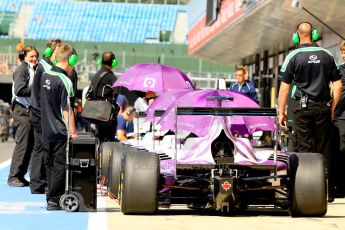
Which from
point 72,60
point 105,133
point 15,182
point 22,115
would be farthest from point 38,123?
point 15,182

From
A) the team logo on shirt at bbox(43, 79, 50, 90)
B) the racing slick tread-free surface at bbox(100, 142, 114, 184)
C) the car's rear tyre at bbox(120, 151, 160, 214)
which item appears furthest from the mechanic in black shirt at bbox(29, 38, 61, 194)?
the car's rear tyre at bbox(120, 151, 160, 214)

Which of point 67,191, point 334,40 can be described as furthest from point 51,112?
point 334,40

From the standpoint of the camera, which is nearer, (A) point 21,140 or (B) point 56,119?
(B) point 56,119

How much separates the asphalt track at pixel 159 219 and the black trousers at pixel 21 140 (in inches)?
124

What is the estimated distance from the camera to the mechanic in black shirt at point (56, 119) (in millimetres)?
11438

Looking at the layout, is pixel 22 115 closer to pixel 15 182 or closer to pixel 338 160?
pixel 15 182

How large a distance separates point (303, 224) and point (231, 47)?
41020 mm

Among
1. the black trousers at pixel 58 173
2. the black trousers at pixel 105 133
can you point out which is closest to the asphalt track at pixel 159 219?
the black trousers at pixel 58 173

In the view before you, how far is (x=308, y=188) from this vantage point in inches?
409

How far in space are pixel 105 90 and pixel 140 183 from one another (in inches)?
197

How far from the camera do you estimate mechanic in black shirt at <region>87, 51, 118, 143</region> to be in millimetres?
15086

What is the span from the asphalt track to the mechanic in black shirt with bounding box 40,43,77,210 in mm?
283

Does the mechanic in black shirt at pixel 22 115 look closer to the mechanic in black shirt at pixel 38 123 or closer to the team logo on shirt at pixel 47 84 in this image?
the mechanic in black shirt at pixel 38 123

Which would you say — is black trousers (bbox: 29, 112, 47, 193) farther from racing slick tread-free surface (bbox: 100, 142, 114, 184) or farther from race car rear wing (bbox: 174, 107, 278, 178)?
race car rear wing (bbox: 174, 107, 278, 178)
